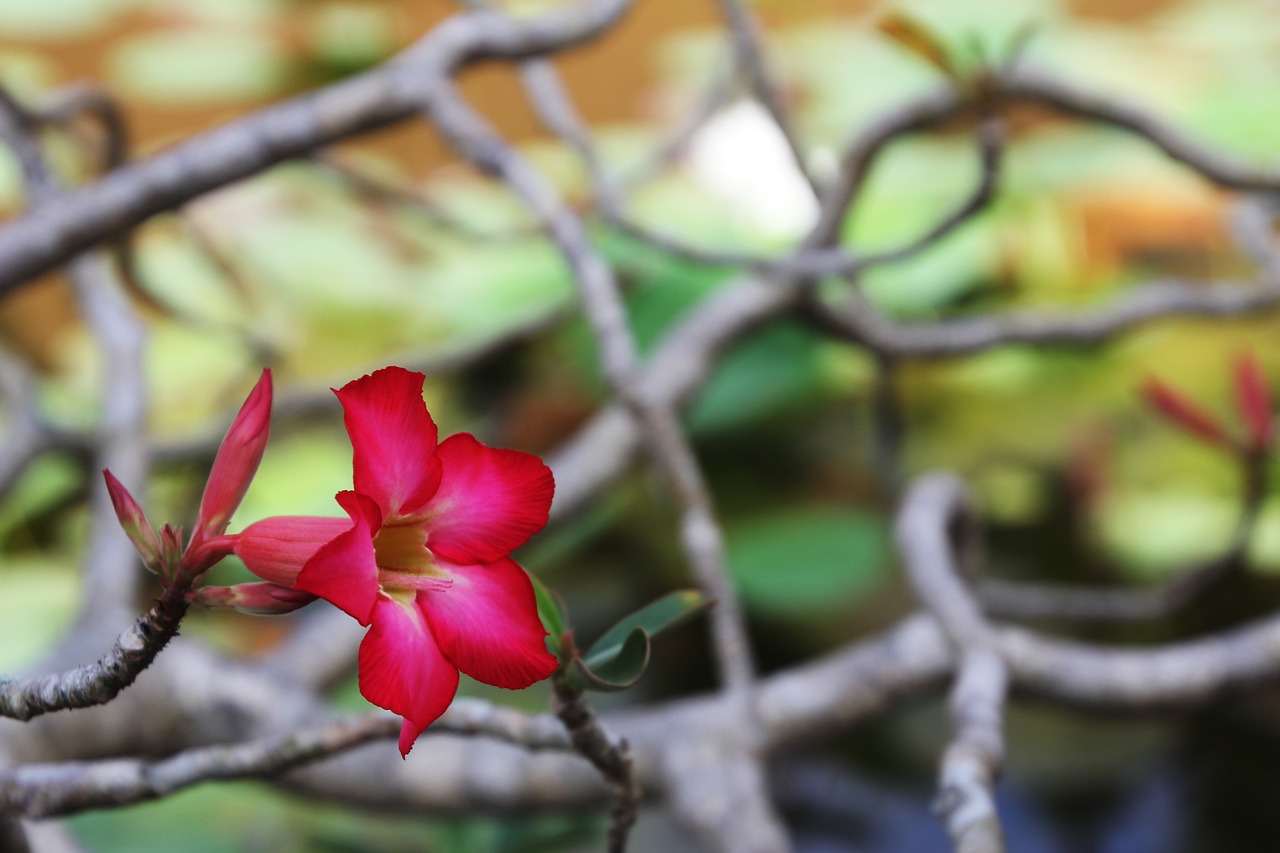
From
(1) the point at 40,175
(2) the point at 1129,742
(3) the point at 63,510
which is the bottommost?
(2) the point at 1129,742

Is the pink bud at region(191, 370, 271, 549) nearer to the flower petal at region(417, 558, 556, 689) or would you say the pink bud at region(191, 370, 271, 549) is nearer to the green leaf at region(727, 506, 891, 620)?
the flower petal at region(417, 558, 556, 689)

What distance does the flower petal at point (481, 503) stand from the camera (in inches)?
6.8

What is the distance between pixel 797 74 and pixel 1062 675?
90cm

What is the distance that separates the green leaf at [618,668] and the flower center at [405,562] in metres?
0.04

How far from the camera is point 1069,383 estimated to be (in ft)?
2.58

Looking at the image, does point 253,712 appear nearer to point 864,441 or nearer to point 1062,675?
point 1062,675

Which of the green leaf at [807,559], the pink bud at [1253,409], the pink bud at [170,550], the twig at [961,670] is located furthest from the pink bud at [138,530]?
the green leaf at [807,559]

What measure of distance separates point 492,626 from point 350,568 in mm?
27

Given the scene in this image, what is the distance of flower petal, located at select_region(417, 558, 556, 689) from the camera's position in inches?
6.5

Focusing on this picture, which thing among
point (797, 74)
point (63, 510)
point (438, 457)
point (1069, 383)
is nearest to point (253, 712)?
point (438, 457)

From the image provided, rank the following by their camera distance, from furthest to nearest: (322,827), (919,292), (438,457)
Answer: (919,292), (322,827), (438,457)

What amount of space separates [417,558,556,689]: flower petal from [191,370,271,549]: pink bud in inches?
1.3

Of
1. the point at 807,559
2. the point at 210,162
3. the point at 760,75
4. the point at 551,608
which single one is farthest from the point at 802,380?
the point at 551,608

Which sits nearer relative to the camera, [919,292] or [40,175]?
[40,175]
